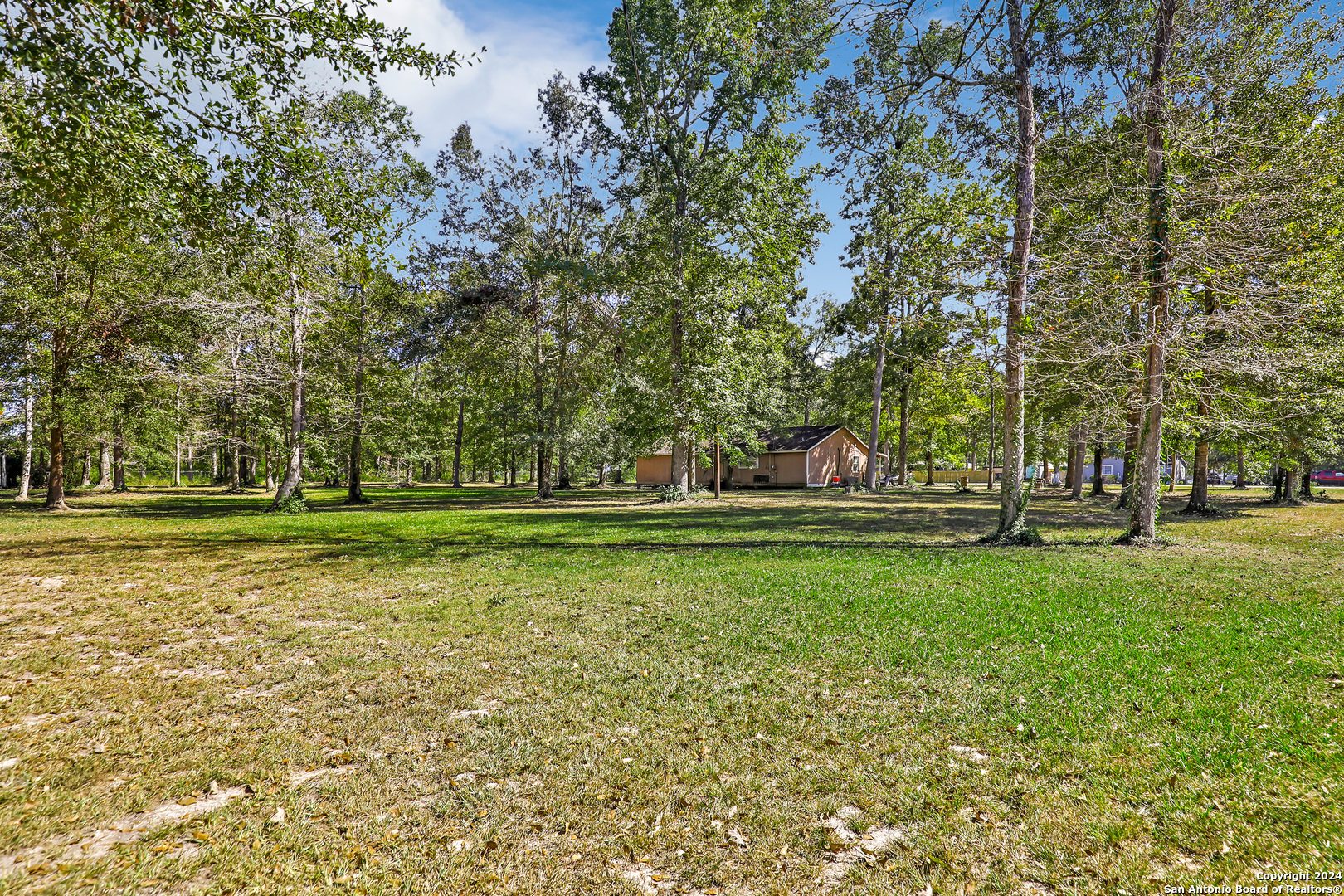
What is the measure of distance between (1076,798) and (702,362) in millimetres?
21206

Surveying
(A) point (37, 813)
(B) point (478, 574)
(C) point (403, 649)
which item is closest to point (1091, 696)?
(C) point (403, 649)

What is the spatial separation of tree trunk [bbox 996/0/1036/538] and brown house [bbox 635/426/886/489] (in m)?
29.5

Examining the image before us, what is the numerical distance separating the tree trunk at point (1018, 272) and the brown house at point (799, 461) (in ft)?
96.6

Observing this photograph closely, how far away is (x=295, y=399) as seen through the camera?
63.7ft

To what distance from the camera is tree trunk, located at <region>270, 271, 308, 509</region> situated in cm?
1903

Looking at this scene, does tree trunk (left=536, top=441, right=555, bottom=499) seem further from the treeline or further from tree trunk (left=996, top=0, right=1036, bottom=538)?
tree trunk (left=996, top=0, right=1036, bottom=538)

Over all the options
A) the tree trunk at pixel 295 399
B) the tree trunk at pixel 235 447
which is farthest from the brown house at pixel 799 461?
the tree trunk at pixel 295 399

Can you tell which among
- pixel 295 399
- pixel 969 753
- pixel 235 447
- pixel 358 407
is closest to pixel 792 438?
pixel 358 407

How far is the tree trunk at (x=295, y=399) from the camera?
19031 millimetres

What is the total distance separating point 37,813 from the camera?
2.96 meters

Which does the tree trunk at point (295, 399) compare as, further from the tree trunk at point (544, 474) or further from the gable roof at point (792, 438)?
the gable roof at point (792, 438)

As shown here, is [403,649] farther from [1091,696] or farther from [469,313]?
[469,313]

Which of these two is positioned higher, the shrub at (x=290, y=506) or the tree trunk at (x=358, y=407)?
the tree trunk at (x=358, y=407)

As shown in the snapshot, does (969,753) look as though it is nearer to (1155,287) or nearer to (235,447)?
(1155,287)
